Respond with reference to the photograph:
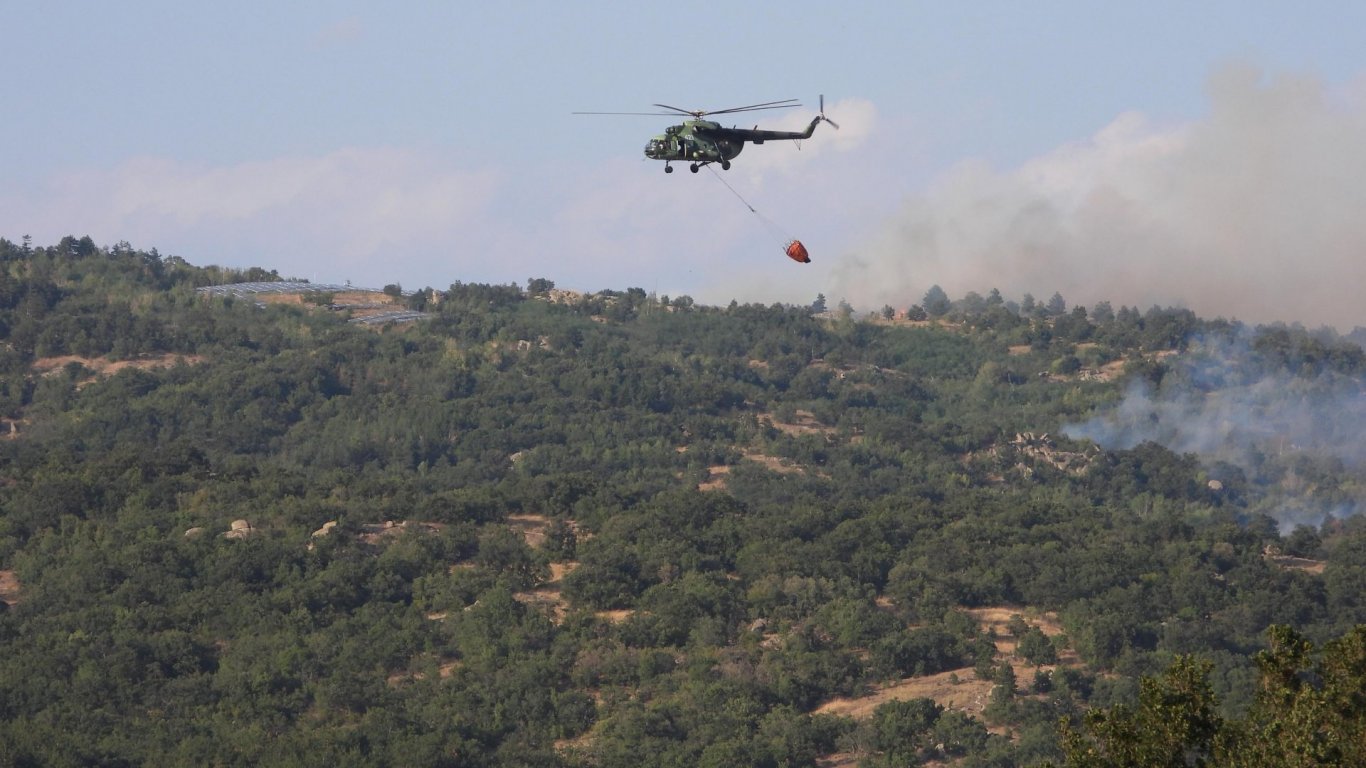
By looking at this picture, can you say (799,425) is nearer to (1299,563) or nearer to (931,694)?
(1299,563)

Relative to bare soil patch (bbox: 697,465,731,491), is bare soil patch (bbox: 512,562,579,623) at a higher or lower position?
lower

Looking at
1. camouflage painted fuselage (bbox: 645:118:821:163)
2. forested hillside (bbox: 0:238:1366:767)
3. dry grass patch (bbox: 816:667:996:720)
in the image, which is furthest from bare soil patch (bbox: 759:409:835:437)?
camouflage painted fuselage (bbox: 645:118:821:163)

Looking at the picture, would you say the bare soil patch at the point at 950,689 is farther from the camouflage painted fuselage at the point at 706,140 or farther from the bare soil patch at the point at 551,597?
the camouflage painted fuselage at the point at 706,140

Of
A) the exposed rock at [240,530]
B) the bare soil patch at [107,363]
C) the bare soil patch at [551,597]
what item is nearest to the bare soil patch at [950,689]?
the bare soil patch at [551,597]

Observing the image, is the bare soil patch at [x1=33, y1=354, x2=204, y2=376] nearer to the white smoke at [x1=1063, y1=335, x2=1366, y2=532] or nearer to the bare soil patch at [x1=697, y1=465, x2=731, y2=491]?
the bare soil patch at [x1=697, y1=465, x2=731, y2=491]

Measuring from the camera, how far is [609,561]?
3359 inches

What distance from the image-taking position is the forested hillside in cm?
7112

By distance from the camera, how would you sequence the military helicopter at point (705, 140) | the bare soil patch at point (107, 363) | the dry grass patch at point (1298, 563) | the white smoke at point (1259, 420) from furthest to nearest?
the bare soil patch at point (107, 363)
the white smoke at point (1259, 420)
the dry grass patch at point (1298, 563)
the military helicopter at point (705, 140)

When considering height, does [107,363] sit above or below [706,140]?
below

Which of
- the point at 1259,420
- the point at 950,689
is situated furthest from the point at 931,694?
the point at 1259,420

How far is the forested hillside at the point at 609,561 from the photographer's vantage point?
71.1 metres

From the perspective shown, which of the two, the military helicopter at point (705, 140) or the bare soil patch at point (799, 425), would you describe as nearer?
the military helicopter at point (705, 140)

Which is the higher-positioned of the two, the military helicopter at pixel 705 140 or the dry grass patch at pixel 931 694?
the military helicopter at pixel 705 140

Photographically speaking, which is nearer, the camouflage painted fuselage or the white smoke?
the camouflage painted fuselage
